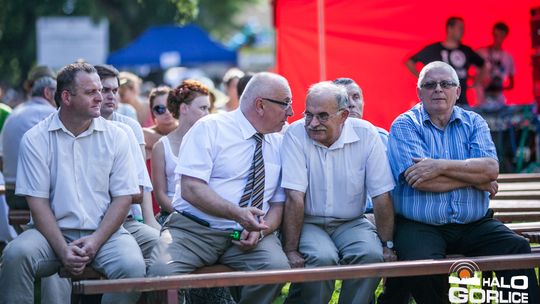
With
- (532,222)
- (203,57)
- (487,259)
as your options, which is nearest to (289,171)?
(487,259)

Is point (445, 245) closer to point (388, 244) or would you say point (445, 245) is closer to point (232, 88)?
point (388, 244)

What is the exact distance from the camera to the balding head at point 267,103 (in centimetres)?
604

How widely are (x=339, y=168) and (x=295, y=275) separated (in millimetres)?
1054

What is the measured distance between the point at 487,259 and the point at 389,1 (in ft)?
23.2

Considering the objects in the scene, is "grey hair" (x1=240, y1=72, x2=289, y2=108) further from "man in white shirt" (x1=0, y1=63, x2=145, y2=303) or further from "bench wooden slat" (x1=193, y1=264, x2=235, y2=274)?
"bench wooden slat" (x1=193, y1=264, x2=235, y2=274)

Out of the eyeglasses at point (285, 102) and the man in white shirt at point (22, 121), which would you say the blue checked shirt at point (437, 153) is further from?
the man in white shirt at point (22, 121)

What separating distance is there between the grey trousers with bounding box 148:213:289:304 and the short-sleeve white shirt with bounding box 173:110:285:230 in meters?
0.10

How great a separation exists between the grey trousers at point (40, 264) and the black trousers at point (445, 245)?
1.65 meters

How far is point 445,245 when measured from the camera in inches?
240

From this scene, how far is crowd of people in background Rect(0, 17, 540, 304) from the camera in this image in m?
5.75

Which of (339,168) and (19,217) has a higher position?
(339,168)

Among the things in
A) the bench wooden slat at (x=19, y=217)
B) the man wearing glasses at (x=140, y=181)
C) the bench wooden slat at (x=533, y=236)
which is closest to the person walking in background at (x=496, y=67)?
the bench wooden slat at (x=533, y=236)

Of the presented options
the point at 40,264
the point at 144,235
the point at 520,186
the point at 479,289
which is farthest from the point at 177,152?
the point at 520,186

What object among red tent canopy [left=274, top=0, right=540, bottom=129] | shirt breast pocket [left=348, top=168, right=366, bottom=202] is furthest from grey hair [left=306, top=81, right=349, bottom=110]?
red tent canopy [left=274, top=0, right=540, bottom=129]
